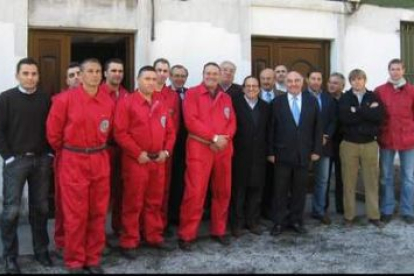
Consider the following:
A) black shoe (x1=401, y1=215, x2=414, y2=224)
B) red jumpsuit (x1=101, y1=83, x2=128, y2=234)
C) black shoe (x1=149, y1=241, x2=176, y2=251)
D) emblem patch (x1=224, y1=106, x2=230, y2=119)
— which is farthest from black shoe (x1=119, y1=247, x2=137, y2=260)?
black shoe (x1=401, y1=215, x2=414, y2=224)

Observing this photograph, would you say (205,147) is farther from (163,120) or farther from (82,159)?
(82,159)

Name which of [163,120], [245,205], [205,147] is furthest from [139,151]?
[245,205]

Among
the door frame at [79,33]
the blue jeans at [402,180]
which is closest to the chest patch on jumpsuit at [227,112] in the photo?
the door frame at [79,33]

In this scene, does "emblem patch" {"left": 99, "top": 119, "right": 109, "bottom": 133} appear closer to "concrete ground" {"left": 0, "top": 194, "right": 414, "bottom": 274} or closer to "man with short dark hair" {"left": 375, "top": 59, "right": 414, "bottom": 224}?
"concrete ground" {"left": 0, "top": 194, "right": 414, "bottom": 274}

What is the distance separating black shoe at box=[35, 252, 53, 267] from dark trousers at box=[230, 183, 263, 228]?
1998 mm

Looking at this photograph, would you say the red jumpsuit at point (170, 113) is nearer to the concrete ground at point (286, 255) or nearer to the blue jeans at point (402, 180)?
the concrete ground at point (286, 255)

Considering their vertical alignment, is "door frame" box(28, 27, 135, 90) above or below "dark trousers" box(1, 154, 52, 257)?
above

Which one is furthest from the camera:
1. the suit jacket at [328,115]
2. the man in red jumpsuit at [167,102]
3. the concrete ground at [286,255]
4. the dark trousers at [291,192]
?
the suit jacket at [328,115]

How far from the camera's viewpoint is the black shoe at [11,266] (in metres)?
4.91

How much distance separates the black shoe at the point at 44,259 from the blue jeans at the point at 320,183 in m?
3.28

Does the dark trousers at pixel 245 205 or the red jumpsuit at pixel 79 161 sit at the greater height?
the red jumpsuit at pixel 79 161

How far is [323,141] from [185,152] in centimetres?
158

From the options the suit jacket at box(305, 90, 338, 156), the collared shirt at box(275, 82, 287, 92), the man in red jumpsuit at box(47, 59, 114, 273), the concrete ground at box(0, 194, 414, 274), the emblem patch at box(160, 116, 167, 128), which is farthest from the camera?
the collared shirt at box(275, 82, 287, 92)

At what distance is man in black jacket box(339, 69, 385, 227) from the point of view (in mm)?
6512
